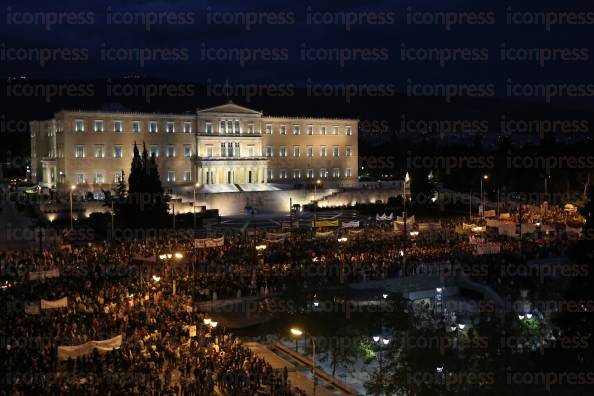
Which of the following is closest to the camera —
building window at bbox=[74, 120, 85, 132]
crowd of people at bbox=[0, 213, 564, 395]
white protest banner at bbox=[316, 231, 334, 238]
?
crowd of people at bbox=[0, 213, 564, 395]

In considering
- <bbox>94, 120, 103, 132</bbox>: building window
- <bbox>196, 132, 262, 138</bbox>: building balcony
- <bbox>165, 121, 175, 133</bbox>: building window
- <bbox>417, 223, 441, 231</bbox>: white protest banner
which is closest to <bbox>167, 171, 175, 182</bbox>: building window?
<bbox>165, 121, 175, 133</bbox>: building window

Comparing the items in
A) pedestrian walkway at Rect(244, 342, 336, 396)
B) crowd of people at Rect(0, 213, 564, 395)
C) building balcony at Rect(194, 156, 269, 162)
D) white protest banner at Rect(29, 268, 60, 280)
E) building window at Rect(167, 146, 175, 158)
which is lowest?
pedestrian walkway at Rect(244, 342, 336, 396)

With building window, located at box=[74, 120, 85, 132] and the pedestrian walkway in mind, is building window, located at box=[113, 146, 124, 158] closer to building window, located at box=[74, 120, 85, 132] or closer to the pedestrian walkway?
building window, located at box=[74, 120, 85, 132]

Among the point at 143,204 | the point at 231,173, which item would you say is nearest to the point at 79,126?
the point at 231,173

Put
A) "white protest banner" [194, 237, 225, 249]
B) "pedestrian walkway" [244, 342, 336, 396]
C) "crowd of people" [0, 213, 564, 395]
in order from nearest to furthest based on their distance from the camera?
1. "crowd of people" [0, 213, 564, 395]
2. "pedestrian walkway" [244, 342, 336, 396]
3. "white protest banner" [194, 237, 225, 249]

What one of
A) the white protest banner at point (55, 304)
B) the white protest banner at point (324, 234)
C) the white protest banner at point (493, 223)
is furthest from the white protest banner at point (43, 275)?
the white protest banner at point (493, 223)

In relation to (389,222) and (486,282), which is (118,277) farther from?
(389,222)

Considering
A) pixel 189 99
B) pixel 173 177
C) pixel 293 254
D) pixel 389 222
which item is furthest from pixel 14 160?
pixel 189 99

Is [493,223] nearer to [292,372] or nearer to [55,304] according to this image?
[292,372]
